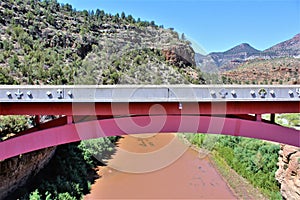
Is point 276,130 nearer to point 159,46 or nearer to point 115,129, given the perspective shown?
point 115,129

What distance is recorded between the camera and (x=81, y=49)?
27.1 meters

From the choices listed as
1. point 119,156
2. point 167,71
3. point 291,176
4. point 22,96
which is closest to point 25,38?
point 119,156

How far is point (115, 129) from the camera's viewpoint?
6613 millimetres

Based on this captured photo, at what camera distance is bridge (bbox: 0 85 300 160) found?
21.1ft

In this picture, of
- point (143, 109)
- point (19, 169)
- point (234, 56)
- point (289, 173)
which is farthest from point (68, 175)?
point (234, 56)

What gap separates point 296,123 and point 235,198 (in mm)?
6157

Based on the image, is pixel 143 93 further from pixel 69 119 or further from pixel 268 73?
pixel 268 73

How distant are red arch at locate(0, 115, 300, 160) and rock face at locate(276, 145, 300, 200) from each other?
4.00 metres

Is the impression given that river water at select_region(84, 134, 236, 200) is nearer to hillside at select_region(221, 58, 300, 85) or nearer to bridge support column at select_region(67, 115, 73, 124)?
bridge support column at select_region(67, 115, 73, 124)

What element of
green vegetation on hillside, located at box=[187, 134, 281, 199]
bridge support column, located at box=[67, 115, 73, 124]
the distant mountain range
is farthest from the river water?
the distant mountain range

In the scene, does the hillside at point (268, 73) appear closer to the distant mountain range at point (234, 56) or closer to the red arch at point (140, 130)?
the distant mountain range at point (234, 56)

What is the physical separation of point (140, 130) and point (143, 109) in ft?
1.53

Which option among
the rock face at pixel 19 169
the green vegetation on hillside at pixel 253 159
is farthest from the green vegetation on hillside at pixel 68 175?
the green vegetation on hillside at pixel 253 159

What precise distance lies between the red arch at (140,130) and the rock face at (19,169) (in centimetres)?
371
